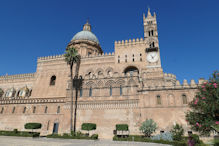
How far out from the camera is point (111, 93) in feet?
97.8

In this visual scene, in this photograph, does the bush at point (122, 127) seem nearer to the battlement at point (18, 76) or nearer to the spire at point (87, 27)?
the battlement at point (18, 76)

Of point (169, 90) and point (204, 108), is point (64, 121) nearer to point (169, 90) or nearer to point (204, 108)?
point (169, 90)

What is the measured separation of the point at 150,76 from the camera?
31.9 metres

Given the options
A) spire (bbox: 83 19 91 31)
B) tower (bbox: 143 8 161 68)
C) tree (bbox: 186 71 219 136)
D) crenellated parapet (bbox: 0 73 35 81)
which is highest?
spire (bbox: 83 19 91 31)

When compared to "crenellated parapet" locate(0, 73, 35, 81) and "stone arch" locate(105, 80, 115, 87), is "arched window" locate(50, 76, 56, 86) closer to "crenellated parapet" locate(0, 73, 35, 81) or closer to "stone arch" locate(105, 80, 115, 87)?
"crenellated parapet" locate(0, 73, 35, 81)

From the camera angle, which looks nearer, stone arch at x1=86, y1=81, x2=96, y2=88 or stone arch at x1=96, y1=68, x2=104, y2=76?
stone arch at x1=86, y1=81, x2=96, y2=88

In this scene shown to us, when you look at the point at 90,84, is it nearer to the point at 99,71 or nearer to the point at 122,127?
the point at 99,71

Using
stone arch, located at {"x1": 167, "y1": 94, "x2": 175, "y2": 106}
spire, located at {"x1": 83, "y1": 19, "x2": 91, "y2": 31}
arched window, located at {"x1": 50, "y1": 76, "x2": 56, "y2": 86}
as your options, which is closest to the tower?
stone arch, located at {"x1": 167, "y1": 94, "x2": 175, "y2": 106}

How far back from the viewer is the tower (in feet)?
109

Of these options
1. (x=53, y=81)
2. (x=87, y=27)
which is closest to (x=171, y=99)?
(x=53, y=81)

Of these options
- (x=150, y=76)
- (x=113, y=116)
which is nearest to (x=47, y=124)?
(x=113, y=116)

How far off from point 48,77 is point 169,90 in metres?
30.1

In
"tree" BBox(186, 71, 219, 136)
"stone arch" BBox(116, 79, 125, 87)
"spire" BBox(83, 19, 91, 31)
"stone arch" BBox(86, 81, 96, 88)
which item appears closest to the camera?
"tree" BBox(186, 71, 219, 136)

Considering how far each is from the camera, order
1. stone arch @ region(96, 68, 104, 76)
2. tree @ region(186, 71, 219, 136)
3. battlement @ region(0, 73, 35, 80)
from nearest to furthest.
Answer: tree @ region(186, 71, 219, 136), stone arch @ region(96, 68, 104, 76), battlement @ region(0, 73, 35, 80)
